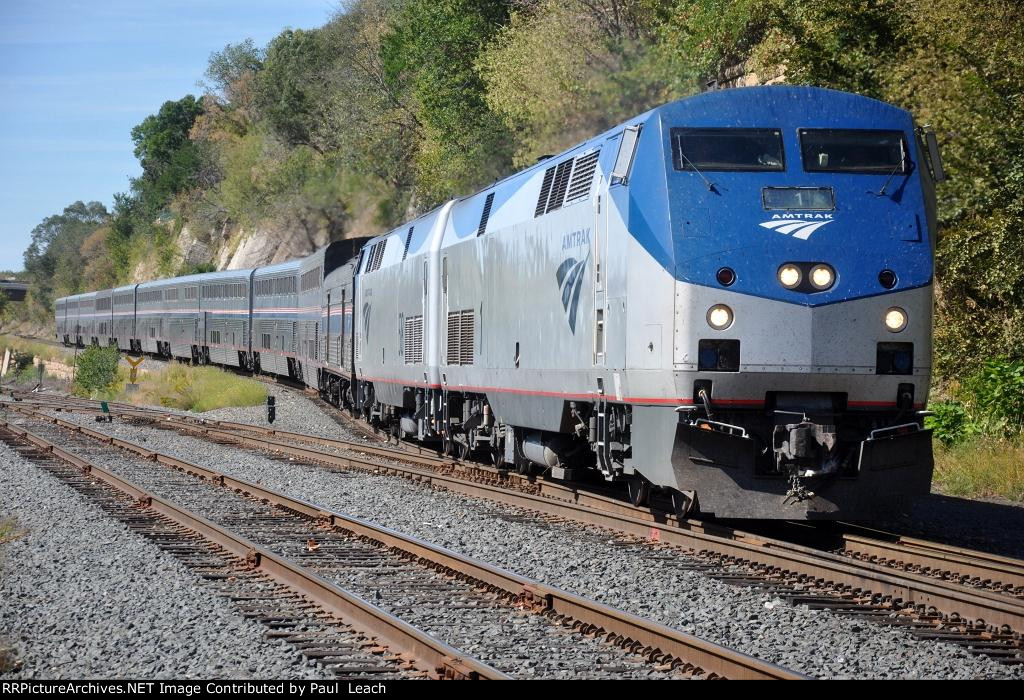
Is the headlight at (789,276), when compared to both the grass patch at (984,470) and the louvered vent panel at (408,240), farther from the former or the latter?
the louvered vent panel at (408,240)

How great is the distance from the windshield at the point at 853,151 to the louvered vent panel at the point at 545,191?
3410mm

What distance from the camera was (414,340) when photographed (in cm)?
1892

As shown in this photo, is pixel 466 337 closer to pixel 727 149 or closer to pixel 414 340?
pixel 414 340

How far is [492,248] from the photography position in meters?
14.9

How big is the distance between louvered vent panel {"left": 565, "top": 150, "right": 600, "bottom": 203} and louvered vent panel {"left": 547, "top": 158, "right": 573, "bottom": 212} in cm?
16

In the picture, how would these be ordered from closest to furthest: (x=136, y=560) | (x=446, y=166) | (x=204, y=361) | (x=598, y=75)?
(x=136, y=560) < (x=598, y=75) < (x=446, y=166) < (x=204, y=361)

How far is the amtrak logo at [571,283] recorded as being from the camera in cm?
1168

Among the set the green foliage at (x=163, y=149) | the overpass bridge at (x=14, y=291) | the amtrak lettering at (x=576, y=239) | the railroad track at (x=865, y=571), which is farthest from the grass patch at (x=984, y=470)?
the overpass bridge at (x=14, y=291)

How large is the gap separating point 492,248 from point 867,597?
25.1 feet

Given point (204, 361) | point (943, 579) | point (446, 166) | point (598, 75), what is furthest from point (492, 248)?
point (204, 361)

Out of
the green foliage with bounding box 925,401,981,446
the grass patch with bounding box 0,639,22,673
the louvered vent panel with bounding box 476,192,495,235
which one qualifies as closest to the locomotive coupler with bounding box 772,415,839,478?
the grass patch with bounding box 0,639,22,673

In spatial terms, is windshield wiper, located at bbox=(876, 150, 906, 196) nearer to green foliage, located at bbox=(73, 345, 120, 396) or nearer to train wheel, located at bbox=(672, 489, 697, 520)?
train wheel, located at bbox=(672, 489, 697, 520)

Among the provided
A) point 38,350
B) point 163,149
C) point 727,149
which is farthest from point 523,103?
point 163,149

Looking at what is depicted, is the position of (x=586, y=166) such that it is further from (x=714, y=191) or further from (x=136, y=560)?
(x=136, y=560)
